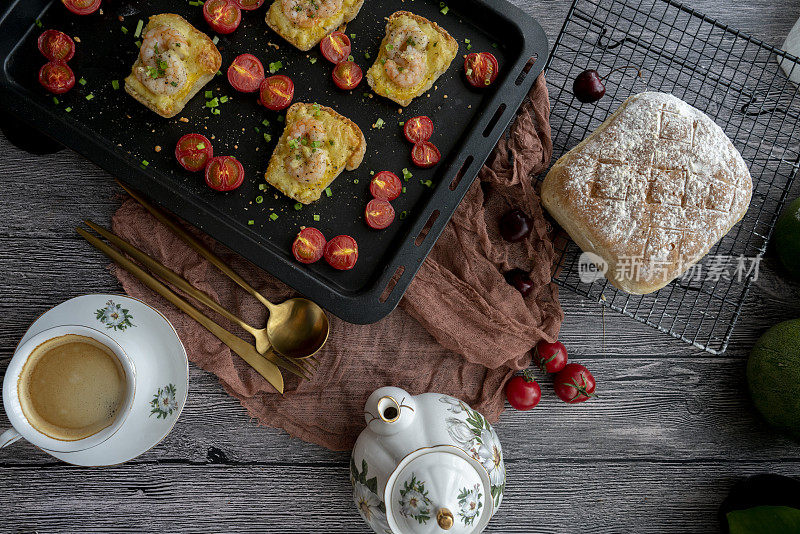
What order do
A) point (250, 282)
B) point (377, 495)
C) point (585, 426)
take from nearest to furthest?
1. point (377, 495)
2. point (250, 282)
3. point (585, 426)

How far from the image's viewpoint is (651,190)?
2.79 meters

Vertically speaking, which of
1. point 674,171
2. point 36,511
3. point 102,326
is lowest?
point 36,511

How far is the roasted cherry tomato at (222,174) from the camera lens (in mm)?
2779

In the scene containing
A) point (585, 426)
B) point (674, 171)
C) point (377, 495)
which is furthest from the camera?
point (585, 426)

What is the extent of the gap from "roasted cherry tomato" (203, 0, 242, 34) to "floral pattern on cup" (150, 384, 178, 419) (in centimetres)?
175

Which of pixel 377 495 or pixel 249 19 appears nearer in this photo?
pixel 377 495

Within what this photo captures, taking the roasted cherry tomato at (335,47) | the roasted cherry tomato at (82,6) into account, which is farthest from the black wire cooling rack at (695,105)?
the roasted cherry tomato at (82,6)

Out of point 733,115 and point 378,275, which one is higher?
point 733,115

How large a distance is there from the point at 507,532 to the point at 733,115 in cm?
258

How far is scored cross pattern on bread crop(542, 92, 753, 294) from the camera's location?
9.09ft

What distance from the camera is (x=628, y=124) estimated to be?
9.23ft

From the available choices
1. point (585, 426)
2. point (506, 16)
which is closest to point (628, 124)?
point (506, 16)

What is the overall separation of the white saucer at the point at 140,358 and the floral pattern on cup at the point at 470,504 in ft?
4.43

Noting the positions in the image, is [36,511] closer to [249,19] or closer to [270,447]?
[270,447]
